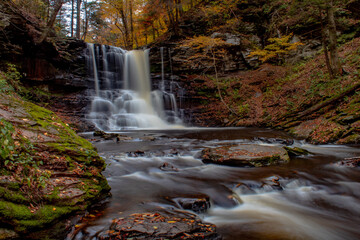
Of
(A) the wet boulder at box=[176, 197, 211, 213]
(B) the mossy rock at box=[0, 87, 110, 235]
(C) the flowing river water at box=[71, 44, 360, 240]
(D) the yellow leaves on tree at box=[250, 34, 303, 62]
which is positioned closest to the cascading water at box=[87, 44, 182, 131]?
(C) the flowing river water at box=[71, 44, 360, 240]

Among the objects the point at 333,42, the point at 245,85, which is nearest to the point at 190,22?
the point at 245,85

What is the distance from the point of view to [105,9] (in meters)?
23.3

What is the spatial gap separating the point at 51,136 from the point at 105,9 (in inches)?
972

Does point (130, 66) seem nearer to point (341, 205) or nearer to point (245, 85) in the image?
point (245, 85)

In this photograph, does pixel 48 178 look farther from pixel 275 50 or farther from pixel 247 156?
pixel 275 50

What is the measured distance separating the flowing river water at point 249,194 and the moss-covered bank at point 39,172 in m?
0.37

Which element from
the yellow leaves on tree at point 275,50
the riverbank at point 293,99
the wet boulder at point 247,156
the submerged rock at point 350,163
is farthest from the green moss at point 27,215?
the yellow leaves on tree at point 275,50

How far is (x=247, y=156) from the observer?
5.50 meters

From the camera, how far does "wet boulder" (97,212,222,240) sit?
83.1 inches

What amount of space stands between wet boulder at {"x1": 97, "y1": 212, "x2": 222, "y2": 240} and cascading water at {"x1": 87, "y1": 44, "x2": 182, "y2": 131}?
37.5 feet

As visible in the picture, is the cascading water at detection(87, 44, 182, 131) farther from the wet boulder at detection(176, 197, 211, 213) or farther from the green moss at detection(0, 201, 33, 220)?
the green moss at detection(0, 201, 33, 220)

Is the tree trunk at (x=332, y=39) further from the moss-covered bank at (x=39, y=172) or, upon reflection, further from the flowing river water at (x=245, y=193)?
the moss-covered bank at (x=39, y=172)

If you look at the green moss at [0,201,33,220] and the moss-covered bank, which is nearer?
the green moss at [0,201,33,220]

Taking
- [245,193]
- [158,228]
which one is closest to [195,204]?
[158,228]
